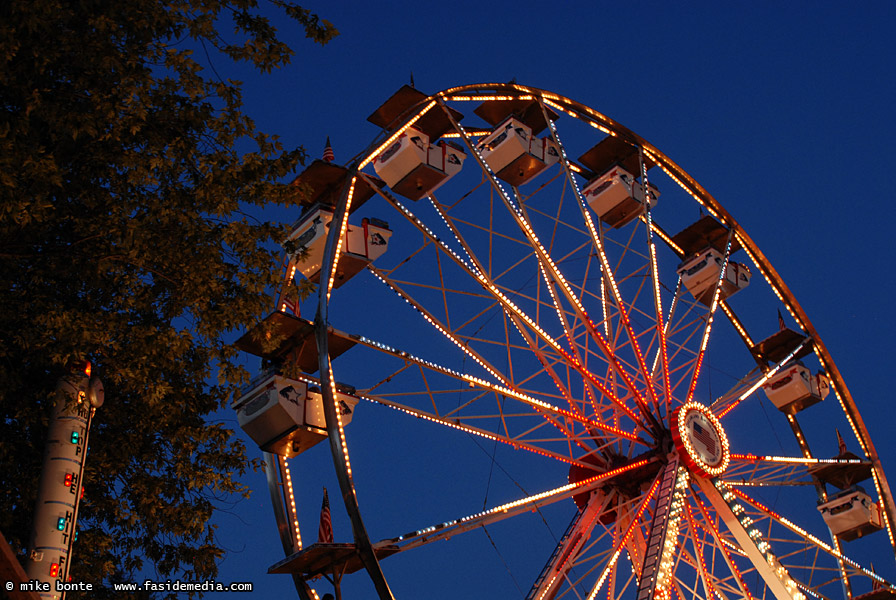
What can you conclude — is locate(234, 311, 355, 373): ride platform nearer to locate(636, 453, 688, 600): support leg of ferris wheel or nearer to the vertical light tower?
the vertical light tower

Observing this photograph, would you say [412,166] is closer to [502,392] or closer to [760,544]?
[502,392]

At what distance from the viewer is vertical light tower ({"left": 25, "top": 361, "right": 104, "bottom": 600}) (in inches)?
268

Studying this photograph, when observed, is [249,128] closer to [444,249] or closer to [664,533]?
[444,249]

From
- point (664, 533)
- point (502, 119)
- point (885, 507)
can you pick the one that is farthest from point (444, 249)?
point (885, 507)

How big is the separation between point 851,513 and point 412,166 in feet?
35.5

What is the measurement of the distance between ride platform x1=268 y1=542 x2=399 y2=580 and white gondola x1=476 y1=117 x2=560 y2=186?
615cm

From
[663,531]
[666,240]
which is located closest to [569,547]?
[663,531]

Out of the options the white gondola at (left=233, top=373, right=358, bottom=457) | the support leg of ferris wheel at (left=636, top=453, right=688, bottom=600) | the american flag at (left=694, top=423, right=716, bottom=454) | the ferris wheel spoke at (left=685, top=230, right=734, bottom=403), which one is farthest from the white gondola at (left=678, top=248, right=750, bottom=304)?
the white gondola at (left=233, top=373, right=358, bottom=457)

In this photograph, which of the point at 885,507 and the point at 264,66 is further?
the point at 885,507

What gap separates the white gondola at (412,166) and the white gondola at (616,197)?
3317mm

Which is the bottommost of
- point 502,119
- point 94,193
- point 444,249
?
point 94,193

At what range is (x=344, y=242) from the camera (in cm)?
1184

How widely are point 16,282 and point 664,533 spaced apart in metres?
7.50

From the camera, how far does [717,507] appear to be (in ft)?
43.9
